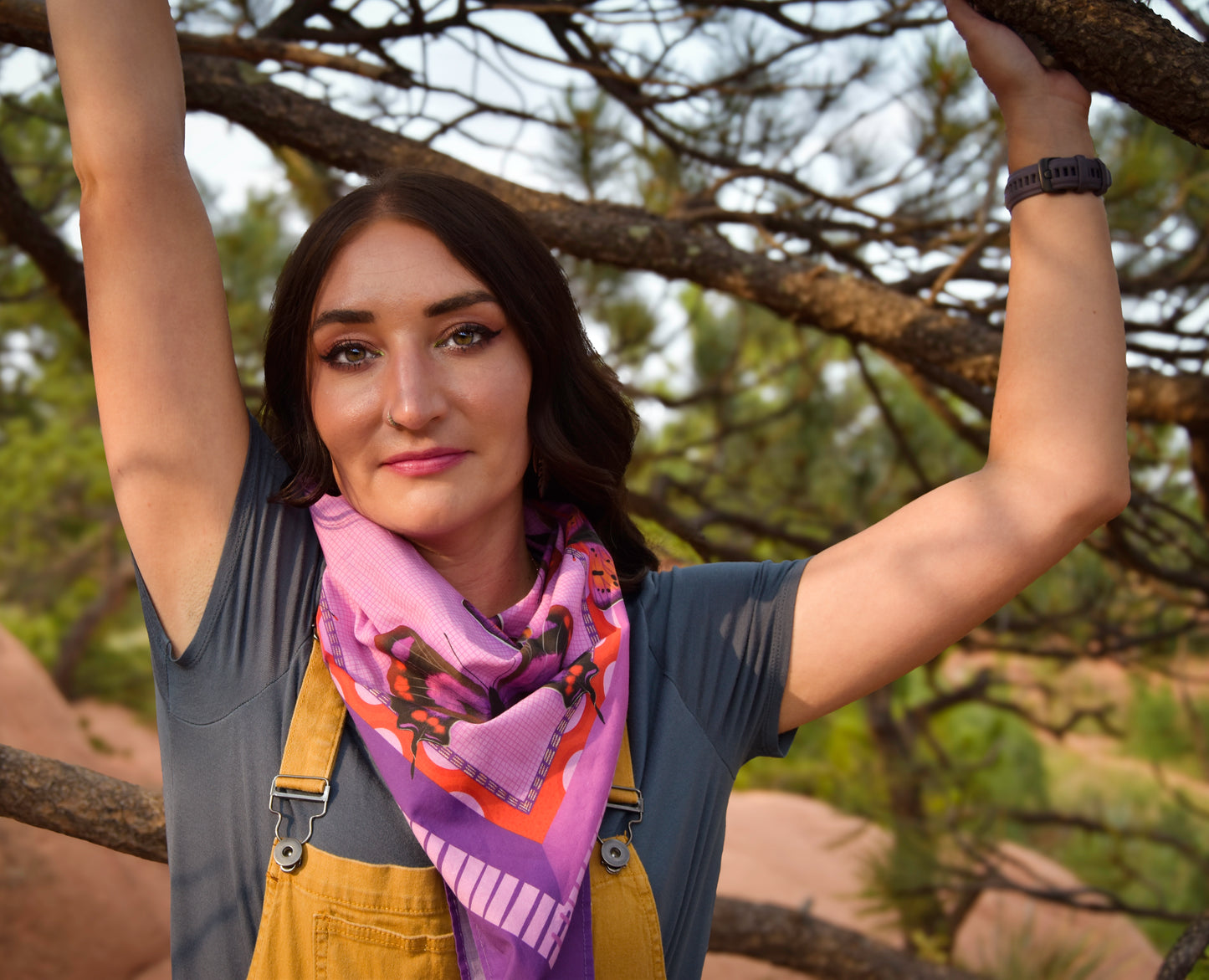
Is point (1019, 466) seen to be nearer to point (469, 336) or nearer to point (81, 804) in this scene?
point (469, 336)

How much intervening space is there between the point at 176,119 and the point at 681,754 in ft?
3.38

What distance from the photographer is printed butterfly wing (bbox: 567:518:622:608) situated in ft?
4.52

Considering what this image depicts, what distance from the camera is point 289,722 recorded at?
1186 millimetres

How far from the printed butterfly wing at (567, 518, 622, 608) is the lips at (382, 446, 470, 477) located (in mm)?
266

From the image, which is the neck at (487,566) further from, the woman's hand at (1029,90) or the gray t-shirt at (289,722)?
the woman's hand at (1029,90)

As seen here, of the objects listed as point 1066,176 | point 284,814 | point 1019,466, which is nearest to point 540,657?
point 284,814

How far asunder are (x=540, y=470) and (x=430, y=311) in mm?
317

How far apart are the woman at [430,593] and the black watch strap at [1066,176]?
18 millimetres

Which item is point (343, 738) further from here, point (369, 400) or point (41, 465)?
point (41, 465)

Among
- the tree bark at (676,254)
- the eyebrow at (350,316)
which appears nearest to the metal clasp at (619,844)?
the eyebrow at (350,316)

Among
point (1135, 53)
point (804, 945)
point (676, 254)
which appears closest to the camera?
point (1135, 53)

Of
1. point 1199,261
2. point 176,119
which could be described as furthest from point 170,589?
point 1199,261

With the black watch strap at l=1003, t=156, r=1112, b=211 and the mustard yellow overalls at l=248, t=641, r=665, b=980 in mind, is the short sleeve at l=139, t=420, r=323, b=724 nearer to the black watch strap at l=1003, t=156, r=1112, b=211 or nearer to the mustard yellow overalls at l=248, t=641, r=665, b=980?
the mustard yellow overalls at l=248, t=641, r=665, b=980

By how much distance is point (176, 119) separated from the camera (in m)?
1.25
